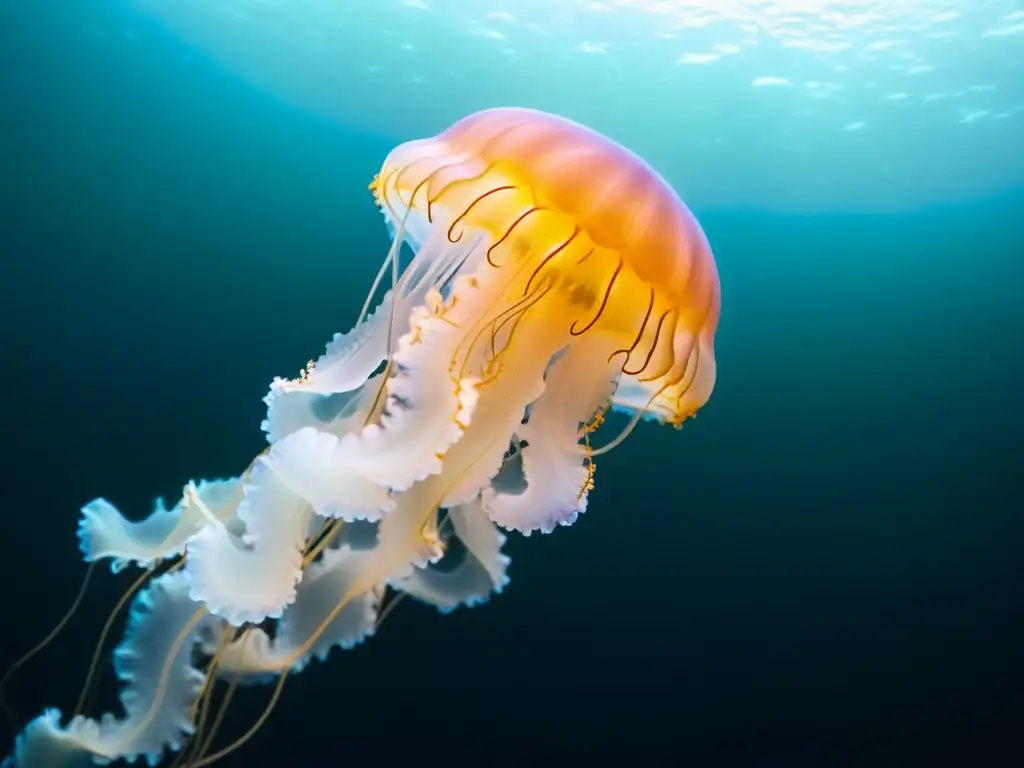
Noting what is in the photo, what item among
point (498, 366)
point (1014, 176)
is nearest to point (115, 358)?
point (498, 366)

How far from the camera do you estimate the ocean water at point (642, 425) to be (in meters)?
5.29

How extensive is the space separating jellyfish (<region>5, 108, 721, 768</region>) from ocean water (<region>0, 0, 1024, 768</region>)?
3.42 meters

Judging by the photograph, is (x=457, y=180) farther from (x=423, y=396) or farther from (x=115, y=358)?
(x=115, y=358)

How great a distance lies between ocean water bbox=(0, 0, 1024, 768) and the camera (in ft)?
17.3

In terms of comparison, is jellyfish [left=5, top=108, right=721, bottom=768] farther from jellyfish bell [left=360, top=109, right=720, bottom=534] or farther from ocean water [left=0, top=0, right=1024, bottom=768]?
ocean water [left=0, top=0, right=1024, bottom=768]

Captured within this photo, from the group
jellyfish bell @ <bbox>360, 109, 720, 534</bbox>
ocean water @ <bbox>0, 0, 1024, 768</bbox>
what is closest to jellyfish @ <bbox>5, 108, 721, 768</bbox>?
jellyfish bell @ <bbox>360, 109, 720, 534</bbox>

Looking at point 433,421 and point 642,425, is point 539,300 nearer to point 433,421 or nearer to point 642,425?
point 433,421

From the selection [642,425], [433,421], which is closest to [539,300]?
[433,421]

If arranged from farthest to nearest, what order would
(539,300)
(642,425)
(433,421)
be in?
(642,425)
(539,300)
(433,421)

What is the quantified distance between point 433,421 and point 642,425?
170 inches

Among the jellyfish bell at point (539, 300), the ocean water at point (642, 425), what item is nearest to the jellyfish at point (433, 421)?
the jellyfish bell at point (539, 300)

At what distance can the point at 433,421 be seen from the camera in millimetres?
1923

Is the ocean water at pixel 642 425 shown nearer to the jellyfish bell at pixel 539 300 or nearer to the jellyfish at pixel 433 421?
the jellyfish at pixel 433 421

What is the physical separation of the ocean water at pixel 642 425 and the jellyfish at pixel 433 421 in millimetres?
3419
